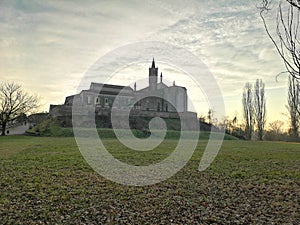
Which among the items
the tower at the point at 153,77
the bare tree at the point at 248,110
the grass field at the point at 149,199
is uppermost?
the tower at the point at 153,77

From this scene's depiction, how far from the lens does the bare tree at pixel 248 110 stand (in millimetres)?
55312

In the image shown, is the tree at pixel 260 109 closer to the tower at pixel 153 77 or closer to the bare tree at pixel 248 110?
the bare tree at pixel 248 110

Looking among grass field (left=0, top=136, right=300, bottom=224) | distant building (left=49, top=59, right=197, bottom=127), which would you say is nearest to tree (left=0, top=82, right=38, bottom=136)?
distant building (left=49, top=59, right=197, bottom=127)

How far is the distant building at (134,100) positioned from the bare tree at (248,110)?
36.3ft

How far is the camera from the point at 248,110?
56156 mm

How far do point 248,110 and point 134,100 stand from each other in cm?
2708

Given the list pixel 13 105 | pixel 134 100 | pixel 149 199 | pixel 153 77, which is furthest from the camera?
pixel 153 77

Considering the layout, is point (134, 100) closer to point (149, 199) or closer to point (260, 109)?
point (260, 109)

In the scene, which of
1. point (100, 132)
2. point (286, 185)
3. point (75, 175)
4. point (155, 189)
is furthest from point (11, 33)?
point (100, 132)

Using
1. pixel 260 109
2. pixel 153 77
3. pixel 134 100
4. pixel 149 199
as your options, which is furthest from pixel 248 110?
pixel 149 199

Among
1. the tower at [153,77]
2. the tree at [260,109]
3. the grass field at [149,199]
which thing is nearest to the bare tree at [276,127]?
the tree at [260,109]

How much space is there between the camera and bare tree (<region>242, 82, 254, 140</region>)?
55312 mm

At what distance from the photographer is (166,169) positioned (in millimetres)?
12375

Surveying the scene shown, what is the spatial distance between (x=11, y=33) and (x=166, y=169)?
46.2 ft
